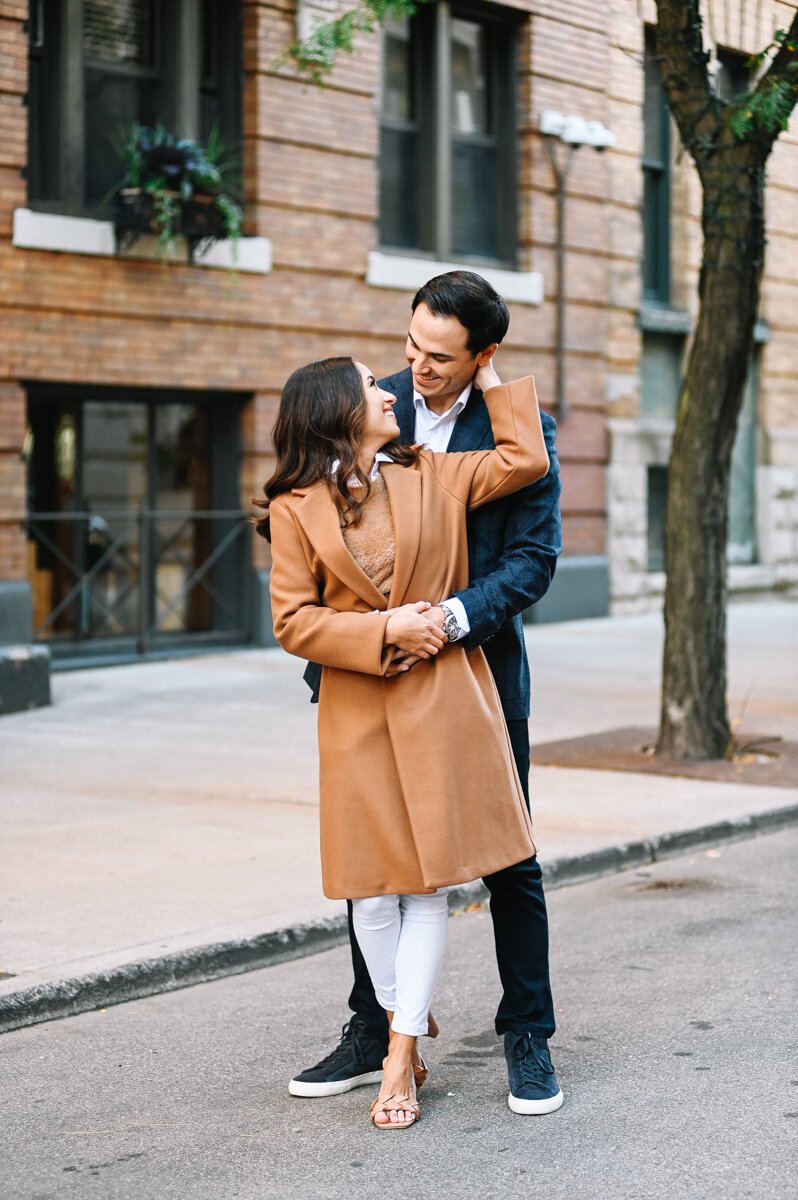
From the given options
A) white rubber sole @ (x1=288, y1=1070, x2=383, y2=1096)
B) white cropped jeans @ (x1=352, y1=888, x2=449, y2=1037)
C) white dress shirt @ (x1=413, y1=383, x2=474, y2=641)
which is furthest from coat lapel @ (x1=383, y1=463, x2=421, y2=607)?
white rubber sole @ (x1=288, y1=1070, x2=383, y2=1096)

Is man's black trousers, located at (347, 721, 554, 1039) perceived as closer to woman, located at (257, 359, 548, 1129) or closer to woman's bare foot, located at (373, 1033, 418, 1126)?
woman, located at (257, 359, 548, 1129)

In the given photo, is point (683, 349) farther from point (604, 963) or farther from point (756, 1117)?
point (756, 1117)

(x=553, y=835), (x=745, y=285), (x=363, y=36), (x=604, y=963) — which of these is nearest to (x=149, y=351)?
(x=363, y=36)

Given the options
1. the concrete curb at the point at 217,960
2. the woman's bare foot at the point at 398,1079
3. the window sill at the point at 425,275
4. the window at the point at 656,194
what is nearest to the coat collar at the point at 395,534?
the woman's bare foot at the point at 398,1079

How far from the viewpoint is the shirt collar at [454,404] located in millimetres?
4488

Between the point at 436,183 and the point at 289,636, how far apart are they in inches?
494

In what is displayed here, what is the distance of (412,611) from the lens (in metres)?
4.19

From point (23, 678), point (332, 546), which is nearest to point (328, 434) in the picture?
point (332, 546)

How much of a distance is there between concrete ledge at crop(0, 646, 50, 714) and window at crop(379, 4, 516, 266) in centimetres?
596

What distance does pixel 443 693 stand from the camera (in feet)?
14.0

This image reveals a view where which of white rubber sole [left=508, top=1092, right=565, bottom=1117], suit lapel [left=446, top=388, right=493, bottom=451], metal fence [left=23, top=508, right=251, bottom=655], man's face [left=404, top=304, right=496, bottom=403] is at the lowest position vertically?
white rubber sole [left=508, top=1092, right=565, bottom=1117]

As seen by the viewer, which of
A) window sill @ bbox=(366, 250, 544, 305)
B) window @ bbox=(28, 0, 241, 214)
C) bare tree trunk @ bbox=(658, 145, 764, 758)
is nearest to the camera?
bare tree trunk @ bbox=(658, 145, 764, 758)

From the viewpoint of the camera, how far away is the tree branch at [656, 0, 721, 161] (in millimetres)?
9312

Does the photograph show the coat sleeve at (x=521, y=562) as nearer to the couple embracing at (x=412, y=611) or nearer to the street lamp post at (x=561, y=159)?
the couple embracing at (x=412, y=611)
